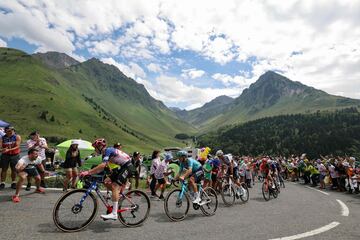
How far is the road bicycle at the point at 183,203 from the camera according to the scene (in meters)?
9.96

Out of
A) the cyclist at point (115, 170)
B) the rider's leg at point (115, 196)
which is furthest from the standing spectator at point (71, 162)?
the rider's leg at point (115, 196)

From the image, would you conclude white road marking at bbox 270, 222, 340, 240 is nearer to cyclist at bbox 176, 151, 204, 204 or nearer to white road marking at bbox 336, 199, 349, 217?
white road marking at bbox 336, 199, 349, 217

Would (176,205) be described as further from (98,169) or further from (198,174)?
(98,169)

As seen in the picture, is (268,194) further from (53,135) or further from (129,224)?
(53,135)

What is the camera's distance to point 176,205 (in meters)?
10.1

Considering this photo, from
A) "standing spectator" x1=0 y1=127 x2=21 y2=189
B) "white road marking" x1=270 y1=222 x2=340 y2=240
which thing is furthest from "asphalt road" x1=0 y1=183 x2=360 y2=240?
"standing spectator" x1=0 y1=127 x2=21 y2=189

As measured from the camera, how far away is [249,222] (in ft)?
33.0

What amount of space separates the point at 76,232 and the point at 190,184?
4.35 m

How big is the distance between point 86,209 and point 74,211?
11.8 inches

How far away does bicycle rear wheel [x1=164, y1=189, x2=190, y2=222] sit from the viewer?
9906mm

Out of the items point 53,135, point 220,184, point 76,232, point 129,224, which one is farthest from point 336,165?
point 53,135

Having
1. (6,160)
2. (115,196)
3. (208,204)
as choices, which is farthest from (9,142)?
(208,204)

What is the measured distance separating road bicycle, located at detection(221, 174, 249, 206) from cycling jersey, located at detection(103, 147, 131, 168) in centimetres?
611

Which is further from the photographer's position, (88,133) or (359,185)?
(88,133)
